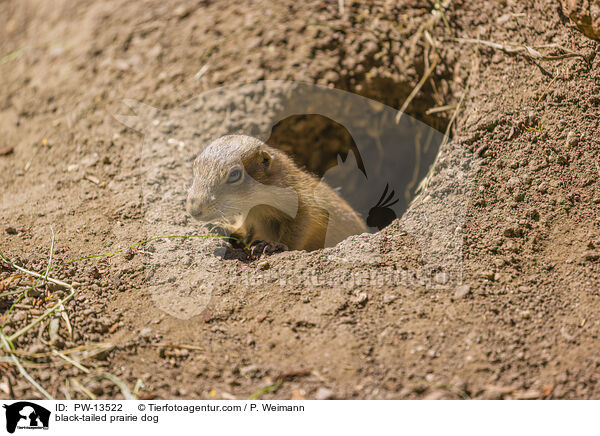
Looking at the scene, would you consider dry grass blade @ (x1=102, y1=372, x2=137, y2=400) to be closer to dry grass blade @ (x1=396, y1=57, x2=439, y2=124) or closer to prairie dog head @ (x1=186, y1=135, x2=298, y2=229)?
prairie dog head @ (x1=186, y1=135, x2=298, y2=229)

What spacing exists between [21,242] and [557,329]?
3437 millimetres

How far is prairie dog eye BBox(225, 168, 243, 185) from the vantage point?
12.1ft

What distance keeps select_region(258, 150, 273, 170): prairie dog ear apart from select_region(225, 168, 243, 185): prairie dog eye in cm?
24

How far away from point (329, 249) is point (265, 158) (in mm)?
1068

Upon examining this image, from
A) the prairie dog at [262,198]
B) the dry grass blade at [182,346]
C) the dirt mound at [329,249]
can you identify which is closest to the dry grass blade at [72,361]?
the dirt mound at [329,249]

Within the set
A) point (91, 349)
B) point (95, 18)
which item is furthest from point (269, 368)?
point (95, 18)

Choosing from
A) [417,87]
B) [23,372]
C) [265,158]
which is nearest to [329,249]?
[265,158]

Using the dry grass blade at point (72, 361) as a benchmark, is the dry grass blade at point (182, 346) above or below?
below

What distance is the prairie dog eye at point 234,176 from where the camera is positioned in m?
3.68

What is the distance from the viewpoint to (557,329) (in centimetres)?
246

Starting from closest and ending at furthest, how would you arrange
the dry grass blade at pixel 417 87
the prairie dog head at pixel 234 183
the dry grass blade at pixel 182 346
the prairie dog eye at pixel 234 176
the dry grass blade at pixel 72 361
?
the dry grass blade at pixel 72 361
the dry grass blade at pixel 182 346
the prairie dog head at pixel 234 183
the prairie dog eye at pixel 234 176
the dry grass blade at pixel 417 87

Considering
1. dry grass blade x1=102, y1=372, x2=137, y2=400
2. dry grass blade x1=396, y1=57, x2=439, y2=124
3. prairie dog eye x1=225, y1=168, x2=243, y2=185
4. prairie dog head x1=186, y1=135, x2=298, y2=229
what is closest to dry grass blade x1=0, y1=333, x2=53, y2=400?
dry grass blade x1=102, y1=372, x2=137, y2=400

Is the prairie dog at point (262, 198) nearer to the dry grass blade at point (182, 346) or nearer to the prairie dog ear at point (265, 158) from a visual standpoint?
the prairie dog ear at point (265, 158)
